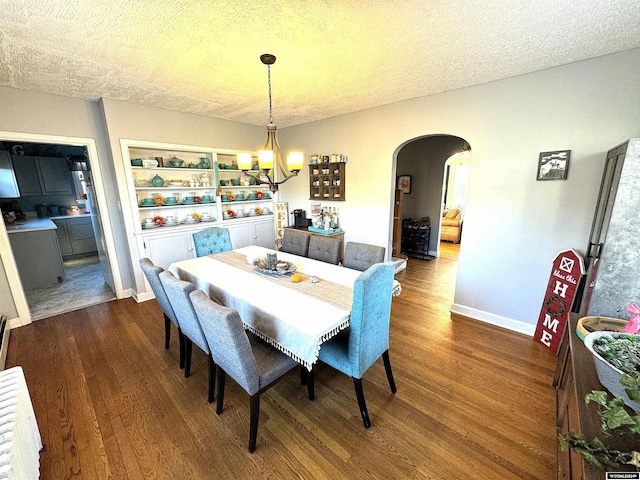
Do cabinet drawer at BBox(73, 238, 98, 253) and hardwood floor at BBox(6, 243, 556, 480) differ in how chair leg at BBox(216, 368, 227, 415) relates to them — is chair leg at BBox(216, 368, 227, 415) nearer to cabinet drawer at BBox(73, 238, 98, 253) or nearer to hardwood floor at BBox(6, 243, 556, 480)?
hardwood floor at BBox(6, 243, 556, 480)

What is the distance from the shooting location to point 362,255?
2.48 metres

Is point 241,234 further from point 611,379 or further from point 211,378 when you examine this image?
point 611,379

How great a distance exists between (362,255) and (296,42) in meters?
1.80

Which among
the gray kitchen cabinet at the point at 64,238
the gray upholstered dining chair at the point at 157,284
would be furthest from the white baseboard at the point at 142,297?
the gray kitchen cabinet at the point at 64,238

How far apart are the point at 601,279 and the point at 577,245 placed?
2.07ft

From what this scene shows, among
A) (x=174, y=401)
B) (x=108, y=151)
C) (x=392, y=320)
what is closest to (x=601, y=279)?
(x=392, y=320)

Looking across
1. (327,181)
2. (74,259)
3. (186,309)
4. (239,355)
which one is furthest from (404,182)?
(74,259)

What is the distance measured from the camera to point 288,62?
7.11 feet

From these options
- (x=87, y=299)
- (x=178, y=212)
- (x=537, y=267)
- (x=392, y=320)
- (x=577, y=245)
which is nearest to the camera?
(x=577, y=245)

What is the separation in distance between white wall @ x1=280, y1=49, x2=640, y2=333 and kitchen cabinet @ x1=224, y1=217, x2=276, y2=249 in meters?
2.43

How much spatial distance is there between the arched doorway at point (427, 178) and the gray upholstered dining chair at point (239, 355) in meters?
3.87

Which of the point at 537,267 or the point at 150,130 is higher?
the point at 150,130

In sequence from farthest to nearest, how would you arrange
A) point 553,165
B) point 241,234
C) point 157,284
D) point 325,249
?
Answer: point 241,234
point 325,249
point 553,165
point 157,284

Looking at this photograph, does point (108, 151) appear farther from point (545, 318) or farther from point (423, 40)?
point (545, 318)
